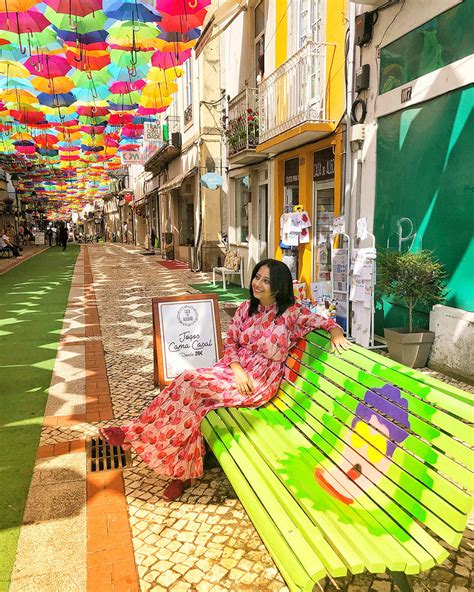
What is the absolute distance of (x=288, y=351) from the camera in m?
3.22

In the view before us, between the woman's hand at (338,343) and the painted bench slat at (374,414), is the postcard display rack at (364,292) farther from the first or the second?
the woman's hand at (338,343)

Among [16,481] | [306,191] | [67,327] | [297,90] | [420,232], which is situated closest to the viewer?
[16,481]

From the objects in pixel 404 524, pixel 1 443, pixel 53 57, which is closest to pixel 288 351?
pixel 404 524

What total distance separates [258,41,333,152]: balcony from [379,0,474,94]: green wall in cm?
167

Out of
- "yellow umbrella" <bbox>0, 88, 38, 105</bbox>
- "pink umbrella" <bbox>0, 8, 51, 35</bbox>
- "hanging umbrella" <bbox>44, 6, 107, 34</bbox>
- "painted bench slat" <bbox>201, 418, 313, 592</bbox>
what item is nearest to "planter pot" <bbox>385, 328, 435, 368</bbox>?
"painted bench slat" <bbox>201, 418, 313, 592</bbox>

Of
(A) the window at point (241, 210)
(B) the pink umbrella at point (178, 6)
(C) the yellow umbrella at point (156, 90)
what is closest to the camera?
(B) the pink umbrella at point (178, 6)

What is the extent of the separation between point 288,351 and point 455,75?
4.23 metres

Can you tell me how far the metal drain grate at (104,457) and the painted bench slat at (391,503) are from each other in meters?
1.52

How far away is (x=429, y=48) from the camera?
5922mm

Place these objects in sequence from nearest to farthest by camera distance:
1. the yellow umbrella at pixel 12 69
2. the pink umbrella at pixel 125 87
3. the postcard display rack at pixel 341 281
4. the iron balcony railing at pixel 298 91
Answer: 1. the postcard display rack at pixel 341 281
2. the iron balcony railing at pixel 298 91
3. the yellow umbrella at pixel 12 69
4. the pink umbrella at pixel 125 87

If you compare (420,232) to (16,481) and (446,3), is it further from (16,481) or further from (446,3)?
(16,481)

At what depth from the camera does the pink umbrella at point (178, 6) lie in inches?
309

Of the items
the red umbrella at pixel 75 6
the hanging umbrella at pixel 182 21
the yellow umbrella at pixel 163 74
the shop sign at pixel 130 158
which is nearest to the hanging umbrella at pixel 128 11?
the hanging umbrella at pixel 182 21

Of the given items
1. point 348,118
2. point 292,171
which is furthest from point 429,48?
point 292,171
